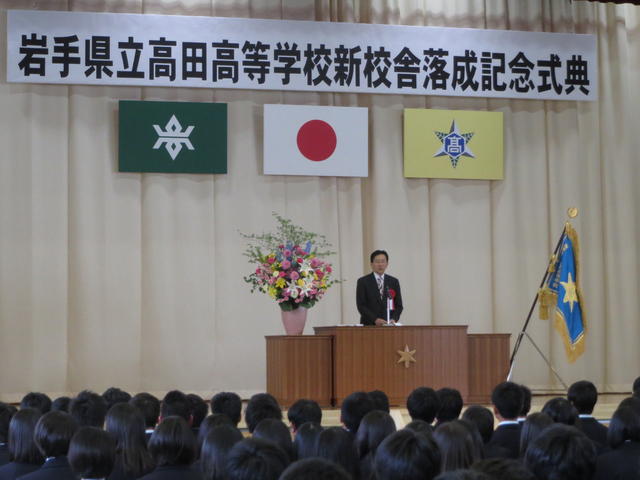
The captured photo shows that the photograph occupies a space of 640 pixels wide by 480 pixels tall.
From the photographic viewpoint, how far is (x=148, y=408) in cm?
425

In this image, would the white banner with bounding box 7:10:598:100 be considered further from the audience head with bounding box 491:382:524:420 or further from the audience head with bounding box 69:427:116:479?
the audience head with bounding box 69:427:116:479

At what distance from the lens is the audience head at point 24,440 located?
3.48 m

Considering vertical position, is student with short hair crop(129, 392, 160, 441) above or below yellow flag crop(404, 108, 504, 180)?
below

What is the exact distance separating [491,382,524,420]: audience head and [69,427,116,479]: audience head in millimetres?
1960

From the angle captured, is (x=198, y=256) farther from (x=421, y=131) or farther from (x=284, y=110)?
(x=421, y=131)

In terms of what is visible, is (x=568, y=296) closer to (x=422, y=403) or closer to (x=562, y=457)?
(x=422, y=403)

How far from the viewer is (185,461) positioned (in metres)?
2.96

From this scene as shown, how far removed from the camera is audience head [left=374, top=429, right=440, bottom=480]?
2.26 m

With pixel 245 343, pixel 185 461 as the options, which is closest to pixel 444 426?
pixel 185 461

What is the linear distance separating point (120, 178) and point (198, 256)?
45.7 inches

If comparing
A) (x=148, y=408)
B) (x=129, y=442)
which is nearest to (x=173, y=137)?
(x=148, y=408)

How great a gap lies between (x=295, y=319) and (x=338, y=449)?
16.0 ft

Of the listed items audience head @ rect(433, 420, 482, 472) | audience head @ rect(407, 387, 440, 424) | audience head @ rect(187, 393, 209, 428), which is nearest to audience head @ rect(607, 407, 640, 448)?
audience head @ rect(433, 420, 482, 472)

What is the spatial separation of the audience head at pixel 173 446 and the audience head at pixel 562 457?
1.05 metres
